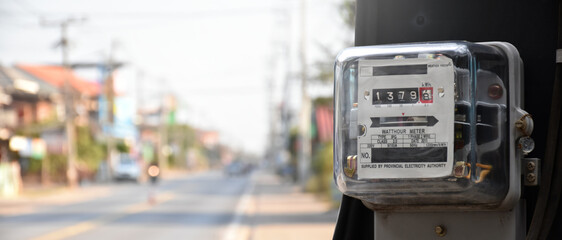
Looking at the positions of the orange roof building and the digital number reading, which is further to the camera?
the orange roof building

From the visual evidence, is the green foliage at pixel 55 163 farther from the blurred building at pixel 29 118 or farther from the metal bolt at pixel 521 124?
the metal bolt at pixel 521 124

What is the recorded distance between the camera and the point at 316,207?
93.8 ft

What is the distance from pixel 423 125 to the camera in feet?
6.86

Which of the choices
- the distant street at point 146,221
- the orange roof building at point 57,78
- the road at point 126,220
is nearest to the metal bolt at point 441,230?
the distant street at point 146,221

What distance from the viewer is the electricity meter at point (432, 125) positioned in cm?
206

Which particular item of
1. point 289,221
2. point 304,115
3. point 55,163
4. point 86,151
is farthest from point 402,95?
point 86,151

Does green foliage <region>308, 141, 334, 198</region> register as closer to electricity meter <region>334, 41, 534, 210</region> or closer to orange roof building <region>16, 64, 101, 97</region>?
electricity meter <region>334, 41, 534, 210</region>

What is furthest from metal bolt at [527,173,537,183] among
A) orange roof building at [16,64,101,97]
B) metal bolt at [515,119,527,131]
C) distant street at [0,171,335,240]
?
orange roof building at [16,64,101,97]

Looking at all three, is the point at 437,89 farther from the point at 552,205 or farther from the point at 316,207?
the point at 316,207

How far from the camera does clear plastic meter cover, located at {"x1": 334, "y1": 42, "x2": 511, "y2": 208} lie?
2.06 meters

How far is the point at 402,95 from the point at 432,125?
108 millimetres

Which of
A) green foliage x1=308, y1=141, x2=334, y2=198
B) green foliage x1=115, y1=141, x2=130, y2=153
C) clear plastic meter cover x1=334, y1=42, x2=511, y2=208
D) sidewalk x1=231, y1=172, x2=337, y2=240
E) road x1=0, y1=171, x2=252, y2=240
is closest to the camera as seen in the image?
clear plastic meter cover x1=334, y1=42, x2=511, y2=208

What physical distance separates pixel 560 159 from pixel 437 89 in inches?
12.9

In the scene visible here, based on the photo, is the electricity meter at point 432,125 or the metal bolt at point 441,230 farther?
the metal bolt at point 441,230
